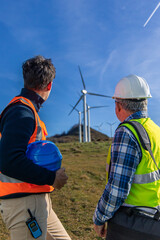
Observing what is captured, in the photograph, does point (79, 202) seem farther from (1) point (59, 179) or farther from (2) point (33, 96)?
(2) point (33, 96)

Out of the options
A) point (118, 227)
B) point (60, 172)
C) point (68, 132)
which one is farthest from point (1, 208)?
point (68, 132)

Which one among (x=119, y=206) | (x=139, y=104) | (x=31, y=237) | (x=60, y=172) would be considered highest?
(x=139, y=104)

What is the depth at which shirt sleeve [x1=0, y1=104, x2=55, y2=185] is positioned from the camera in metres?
1.90

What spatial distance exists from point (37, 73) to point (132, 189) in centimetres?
141

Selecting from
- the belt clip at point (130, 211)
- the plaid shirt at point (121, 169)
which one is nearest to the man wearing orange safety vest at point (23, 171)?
the plaid shirt at point (121, 169)

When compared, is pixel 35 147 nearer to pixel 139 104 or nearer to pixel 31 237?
pixel 31 237

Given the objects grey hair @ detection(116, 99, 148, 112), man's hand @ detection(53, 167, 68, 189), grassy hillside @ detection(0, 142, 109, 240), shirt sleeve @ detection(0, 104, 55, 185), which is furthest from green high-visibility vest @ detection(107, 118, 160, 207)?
grassy hillside @ detection(0, 142, 109, 240)

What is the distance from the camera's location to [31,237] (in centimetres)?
203

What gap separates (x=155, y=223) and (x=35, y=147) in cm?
122

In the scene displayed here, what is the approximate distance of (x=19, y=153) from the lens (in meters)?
1.90

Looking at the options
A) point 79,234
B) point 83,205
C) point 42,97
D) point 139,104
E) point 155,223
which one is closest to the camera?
point 155,223

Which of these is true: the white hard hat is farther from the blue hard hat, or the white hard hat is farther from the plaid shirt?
the blue hard hat

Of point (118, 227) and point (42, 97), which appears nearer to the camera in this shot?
point (118, 227)

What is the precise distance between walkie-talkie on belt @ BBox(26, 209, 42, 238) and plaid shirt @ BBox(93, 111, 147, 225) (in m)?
0.59
